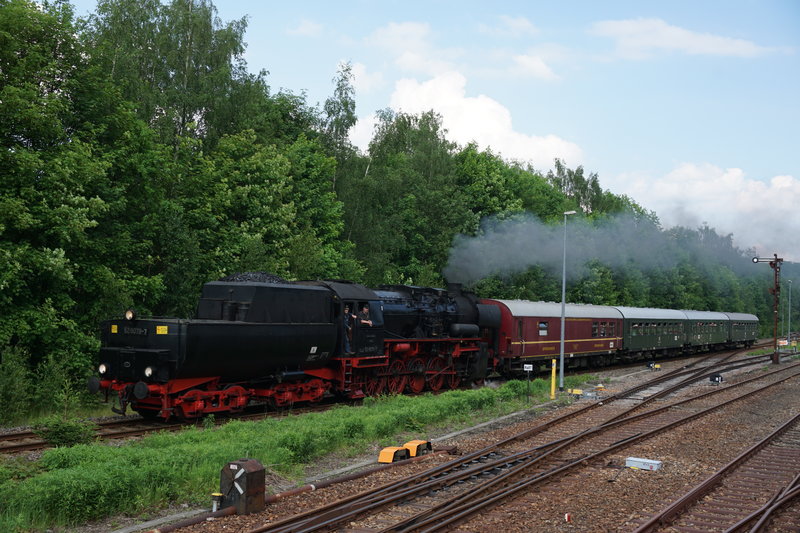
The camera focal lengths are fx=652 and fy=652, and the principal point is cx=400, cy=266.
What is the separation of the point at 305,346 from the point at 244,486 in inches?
315

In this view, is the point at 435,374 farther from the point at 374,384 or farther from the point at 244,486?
the point at 244,486

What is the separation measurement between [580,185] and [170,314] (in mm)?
60765

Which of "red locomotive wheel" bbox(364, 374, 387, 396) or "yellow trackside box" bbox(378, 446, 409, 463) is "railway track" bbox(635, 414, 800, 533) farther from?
"red locomotive wheel" bbox(364, 374, 387, 396)

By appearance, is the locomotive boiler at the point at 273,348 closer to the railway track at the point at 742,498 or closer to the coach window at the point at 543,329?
the coach window at the point at 543,329

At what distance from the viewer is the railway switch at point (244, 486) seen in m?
8.46

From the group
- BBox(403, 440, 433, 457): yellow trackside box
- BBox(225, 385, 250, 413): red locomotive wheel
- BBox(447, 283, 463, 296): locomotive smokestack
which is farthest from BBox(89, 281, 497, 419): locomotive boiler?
BBox(403, 440, 433, 457): yellow trackside box

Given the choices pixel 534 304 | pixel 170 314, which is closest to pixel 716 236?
pixel 534 304

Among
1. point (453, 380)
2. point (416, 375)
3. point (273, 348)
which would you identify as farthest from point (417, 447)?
point (453, 380)

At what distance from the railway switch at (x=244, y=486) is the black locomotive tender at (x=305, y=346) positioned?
5271mm

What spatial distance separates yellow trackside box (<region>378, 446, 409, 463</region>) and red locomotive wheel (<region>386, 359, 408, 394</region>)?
8.37 m

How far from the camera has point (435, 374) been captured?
2244 cm

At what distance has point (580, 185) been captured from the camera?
7581 centimetres

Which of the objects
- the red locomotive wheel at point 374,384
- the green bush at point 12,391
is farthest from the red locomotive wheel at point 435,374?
the green bush at point 12,391

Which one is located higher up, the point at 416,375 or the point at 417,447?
the point at 416,375
